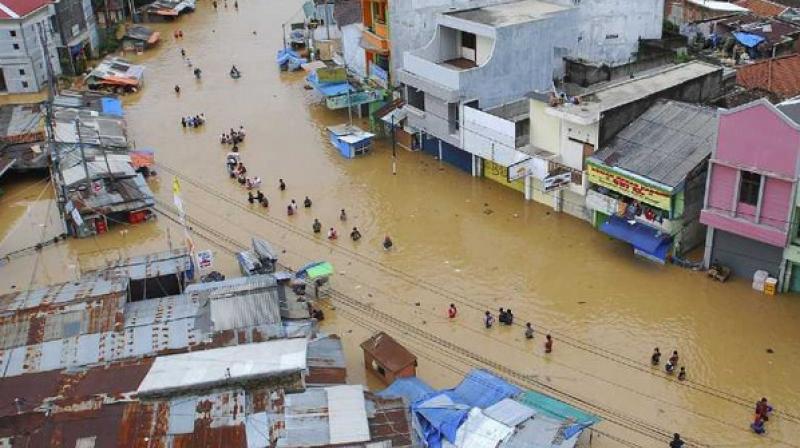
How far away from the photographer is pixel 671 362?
27.8m

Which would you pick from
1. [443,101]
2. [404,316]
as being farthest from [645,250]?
[443,101]

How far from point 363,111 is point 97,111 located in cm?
1733

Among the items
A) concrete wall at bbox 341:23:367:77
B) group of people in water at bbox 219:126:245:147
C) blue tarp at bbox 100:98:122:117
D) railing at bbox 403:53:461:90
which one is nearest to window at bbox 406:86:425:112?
railing at bbox 403:53:461:90

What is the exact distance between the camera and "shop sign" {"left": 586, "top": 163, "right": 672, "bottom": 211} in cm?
3281

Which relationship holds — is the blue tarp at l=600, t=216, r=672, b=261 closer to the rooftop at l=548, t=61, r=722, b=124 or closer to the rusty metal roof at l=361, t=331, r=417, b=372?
the rooftop at l=548, t=61, r=722, b=124

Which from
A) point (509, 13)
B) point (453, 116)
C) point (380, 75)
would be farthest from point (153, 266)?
point (380, 75)

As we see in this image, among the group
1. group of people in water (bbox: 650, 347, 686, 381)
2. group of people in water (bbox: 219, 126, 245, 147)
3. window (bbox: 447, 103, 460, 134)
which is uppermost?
window (bbox: 447, 103, 460, 134)

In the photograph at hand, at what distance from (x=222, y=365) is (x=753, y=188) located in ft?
67.2

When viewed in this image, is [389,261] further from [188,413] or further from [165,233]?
[188,413]

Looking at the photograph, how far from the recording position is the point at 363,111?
53.4 metres

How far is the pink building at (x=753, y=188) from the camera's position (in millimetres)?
28734

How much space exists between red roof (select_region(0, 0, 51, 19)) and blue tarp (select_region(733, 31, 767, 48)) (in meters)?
49.9

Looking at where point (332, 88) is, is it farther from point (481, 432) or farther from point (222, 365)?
point (481, 432)

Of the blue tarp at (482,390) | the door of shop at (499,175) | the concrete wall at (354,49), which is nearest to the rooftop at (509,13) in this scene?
the door of shop at (499,175)
